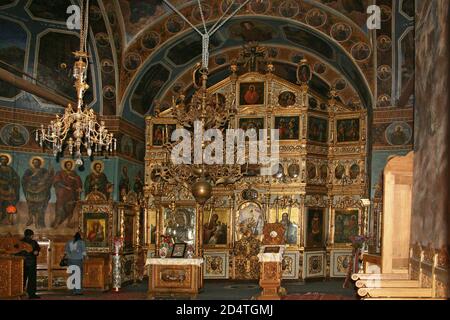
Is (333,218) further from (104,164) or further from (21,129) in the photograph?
(21,129)

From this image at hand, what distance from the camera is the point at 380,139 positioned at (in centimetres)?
1539

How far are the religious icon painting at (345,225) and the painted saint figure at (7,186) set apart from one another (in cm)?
824

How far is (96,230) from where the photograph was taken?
52.2ft

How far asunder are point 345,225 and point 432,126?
1130 centimetres

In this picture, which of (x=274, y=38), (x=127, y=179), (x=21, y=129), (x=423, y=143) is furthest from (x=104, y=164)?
(x=423, y=143)

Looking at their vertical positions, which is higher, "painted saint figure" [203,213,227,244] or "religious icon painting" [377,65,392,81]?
"religious icon painting" [377,65,392,81]

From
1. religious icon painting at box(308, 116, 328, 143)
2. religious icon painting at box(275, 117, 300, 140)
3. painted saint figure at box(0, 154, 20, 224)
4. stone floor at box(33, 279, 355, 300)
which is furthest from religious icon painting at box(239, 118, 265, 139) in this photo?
painted saint figure at box(0, 154, 20, 224)

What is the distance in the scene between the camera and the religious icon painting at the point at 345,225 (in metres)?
17.4

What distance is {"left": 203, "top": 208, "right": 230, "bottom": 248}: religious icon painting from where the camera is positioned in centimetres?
1773

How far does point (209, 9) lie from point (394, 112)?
514 cm

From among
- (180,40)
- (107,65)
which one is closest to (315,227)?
(180,40)

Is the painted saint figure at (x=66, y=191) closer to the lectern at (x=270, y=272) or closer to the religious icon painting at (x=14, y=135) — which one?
the religious icon painting at (x=14, y=135)

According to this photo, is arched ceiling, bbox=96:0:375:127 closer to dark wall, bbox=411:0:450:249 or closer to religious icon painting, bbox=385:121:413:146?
religious icon painting, bbox=385:121:413:146

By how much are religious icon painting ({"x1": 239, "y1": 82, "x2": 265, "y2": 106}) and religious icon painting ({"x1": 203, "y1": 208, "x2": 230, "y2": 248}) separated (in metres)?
3.00
